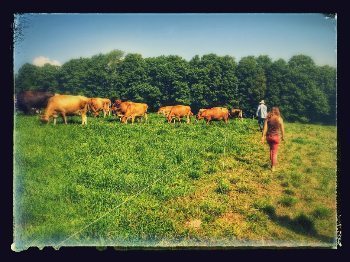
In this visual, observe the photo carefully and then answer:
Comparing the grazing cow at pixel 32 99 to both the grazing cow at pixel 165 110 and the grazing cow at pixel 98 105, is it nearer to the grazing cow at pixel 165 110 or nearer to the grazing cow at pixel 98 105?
the grazing cow at pixel 98 105

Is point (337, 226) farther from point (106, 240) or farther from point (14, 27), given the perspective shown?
point (14, 27)

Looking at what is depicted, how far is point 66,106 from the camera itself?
8.71 m

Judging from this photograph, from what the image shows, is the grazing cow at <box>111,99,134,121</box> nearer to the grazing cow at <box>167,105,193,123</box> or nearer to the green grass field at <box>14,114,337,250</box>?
the green grass field at <box>14,114,337,250</box>

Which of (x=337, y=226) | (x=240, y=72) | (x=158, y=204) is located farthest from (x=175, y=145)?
(x=337, y=226)

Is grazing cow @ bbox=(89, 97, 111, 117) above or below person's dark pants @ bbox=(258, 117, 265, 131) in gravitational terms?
above

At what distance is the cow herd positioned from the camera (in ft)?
28.4

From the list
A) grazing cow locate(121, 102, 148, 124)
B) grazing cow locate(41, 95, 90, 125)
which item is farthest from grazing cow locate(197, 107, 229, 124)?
grazing cow locate(41, 95, 90, 125)

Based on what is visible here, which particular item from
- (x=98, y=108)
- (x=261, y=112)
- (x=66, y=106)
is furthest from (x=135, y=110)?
(x=261, y=112)

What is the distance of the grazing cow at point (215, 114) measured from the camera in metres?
8.70

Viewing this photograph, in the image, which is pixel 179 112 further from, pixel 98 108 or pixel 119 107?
pixel 98 108

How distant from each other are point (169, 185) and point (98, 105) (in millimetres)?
1959

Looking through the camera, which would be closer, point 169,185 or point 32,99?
point 169,185

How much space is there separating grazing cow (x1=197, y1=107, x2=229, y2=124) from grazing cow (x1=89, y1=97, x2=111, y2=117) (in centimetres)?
172

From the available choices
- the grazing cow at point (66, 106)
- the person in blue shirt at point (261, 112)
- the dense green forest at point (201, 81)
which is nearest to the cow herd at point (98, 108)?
the grazing cow at point (66, 106)
